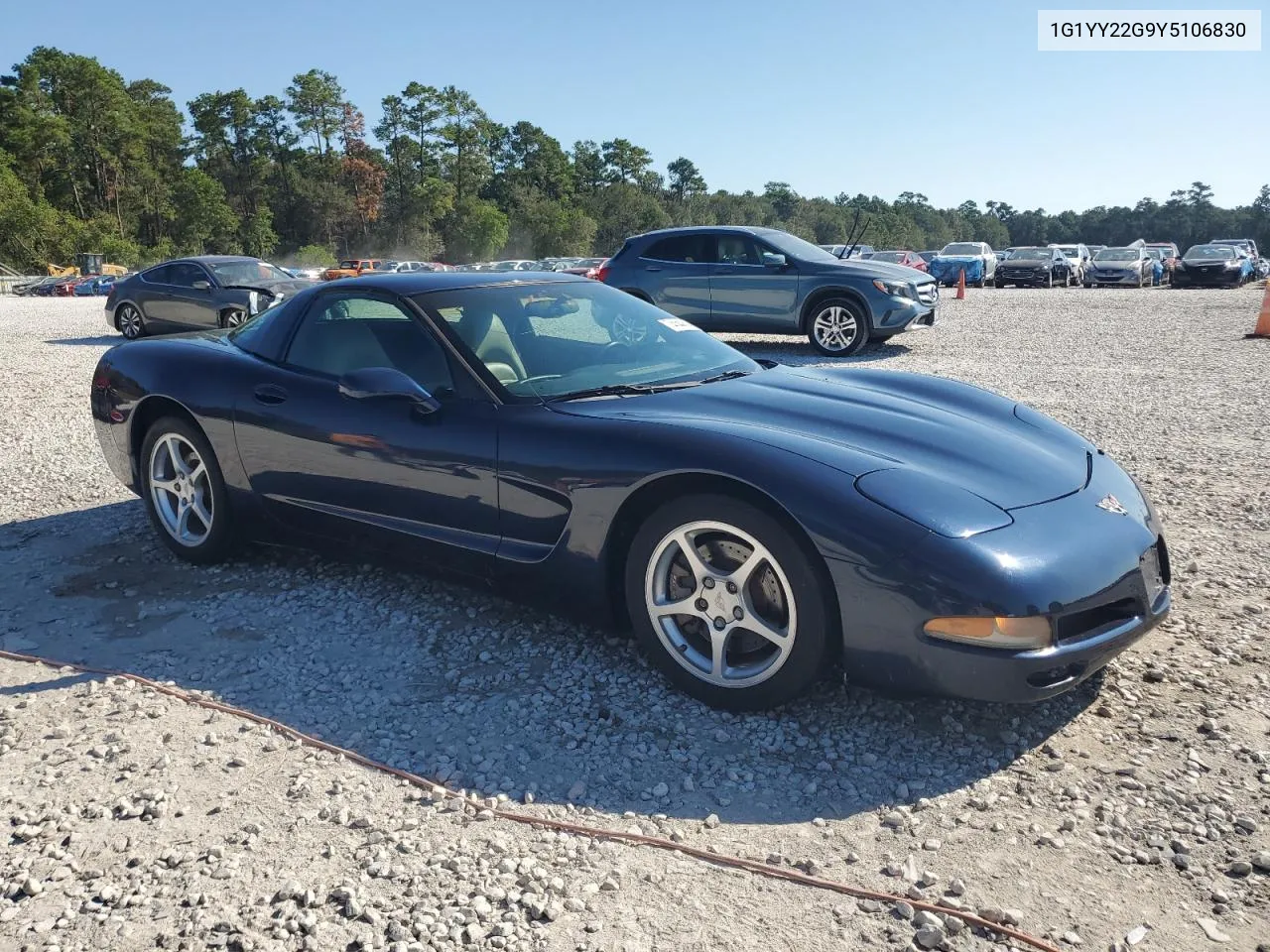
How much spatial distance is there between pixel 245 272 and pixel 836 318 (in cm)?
862

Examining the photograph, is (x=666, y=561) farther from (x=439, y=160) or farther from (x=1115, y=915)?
(x=439, y=160)

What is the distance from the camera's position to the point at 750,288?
A: 1220 centimetres

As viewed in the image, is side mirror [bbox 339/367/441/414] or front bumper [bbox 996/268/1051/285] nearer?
side mirror [bbox 339/367/441/414]

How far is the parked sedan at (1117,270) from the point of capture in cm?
3050

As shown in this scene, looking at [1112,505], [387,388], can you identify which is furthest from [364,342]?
[1112,505]

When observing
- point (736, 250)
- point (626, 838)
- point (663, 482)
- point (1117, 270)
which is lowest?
point (626, 838)

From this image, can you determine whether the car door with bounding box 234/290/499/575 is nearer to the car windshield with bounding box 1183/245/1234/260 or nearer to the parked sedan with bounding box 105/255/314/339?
the parked sedan with bounding box 105/255/314/339

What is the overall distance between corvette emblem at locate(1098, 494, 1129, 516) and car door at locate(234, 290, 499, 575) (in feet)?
6.33

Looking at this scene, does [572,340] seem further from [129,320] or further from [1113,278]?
[1113,278]

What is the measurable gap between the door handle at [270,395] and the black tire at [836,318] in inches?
345

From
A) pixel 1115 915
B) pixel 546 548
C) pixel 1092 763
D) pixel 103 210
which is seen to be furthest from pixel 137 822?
pixel 103 210

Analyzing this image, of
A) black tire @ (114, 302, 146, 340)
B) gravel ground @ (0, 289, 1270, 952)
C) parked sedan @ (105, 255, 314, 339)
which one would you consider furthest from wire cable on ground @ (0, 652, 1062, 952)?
black tire @ (114, 302, 146, 340)

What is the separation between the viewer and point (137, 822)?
256cm

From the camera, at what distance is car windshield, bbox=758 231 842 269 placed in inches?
477
